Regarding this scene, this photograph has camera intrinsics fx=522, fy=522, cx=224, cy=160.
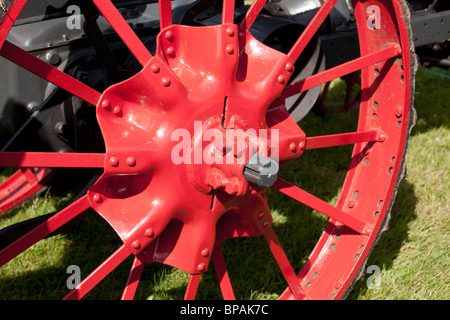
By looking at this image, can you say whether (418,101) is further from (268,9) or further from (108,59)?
(108,59)

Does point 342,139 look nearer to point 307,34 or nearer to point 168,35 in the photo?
point 307,34

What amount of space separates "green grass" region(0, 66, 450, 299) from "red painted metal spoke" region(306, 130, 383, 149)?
0.73 meters

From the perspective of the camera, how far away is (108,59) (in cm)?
163

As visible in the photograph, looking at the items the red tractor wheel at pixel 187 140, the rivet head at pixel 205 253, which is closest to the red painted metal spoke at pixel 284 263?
the red tractor wheel at pixel 187 140

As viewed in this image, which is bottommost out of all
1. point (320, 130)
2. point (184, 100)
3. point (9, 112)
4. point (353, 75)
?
point (320, 130)

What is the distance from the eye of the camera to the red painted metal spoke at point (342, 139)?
1.75 metres

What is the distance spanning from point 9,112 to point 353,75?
240 cm

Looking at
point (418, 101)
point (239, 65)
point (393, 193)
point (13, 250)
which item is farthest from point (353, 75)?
point (13, 250)

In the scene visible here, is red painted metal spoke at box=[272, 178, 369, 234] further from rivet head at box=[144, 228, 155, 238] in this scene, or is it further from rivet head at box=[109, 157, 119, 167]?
rivet head at box=[109, 157, 119, 167]

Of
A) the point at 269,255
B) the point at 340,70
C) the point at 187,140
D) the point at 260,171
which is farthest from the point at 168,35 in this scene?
the point at 269,255

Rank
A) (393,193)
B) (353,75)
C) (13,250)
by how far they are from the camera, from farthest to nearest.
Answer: (353,75)
(393,193)
(13,250)

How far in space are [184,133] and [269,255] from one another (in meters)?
1.25

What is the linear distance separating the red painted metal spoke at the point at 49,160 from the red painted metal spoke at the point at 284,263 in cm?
71

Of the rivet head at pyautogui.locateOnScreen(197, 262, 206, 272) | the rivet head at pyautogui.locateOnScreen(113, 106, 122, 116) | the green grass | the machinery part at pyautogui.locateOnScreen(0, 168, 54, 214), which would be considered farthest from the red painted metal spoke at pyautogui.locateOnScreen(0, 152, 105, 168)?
the machinery part at pyautogui.locateOnScreen(0, 168, 54, 214)
